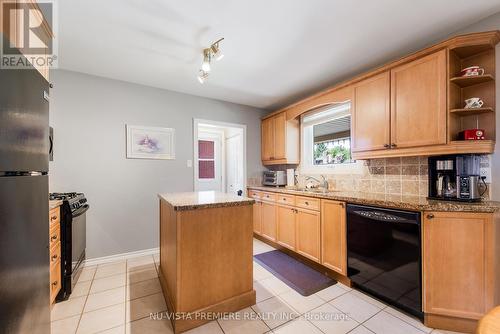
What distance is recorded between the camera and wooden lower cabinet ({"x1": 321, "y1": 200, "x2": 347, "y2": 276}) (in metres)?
2.22

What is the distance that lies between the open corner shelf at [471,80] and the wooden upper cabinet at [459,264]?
3.72 ft

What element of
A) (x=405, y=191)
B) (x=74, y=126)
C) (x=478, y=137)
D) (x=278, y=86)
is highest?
(x=278, y=86)

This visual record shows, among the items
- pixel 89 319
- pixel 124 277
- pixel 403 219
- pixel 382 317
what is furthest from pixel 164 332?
pixel 403 219

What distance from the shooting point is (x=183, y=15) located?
176cm

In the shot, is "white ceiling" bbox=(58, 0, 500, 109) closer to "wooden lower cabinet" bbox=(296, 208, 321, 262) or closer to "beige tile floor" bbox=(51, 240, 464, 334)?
"wooden lower cabinet" bbox=(296, 208, 321, 262)

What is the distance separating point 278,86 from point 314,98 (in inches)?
22.9

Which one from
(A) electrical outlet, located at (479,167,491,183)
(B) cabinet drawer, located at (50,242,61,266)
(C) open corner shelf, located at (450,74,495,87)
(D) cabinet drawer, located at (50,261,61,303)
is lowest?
(D) cabinet drawer, located at (50,261,61,303)

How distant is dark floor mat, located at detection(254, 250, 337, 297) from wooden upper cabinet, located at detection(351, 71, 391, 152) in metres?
1.56

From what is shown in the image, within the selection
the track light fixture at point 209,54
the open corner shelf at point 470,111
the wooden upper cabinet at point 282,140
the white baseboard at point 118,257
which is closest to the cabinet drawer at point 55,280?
the white baseboard at point 118,257

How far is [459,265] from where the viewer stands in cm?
158

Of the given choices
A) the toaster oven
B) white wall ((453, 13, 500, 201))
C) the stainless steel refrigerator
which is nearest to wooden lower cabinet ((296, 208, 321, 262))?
the toaster oven

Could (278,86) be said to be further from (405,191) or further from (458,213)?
(458,213)

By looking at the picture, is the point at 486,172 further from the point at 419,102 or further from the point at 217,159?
the point at 217,159

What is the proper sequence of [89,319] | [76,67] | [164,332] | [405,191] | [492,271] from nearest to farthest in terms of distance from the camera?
1. [492,271]
2. [164,332]
3. [89,319]
4. [405,191]
5. [76,67]
